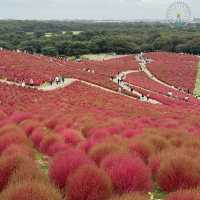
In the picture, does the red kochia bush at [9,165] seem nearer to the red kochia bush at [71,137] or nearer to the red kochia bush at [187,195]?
the red kochia bush at [187,195]

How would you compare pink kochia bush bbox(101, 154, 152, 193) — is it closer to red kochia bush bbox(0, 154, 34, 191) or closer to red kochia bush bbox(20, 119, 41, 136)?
red kochia bush bbox(0, 154, 34, 191)

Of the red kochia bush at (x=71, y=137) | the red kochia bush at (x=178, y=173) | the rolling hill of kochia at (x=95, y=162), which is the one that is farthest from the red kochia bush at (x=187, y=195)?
the red kochia bush at (x=71, y=137)

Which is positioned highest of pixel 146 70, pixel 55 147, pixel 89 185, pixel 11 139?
pixel 89 185

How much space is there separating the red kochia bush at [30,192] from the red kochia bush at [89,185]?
464 millimetres

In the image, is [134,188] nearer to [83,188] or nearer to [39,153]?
[83,188]

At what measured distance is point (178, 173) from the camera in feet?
30.1

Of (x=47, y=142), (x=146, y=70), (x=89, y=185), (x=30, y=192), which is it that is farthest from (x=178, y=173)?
(x=146, y=70)

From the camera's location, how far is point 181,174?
9.11 m

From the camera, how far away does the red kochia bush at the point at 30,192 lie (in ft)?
23.3

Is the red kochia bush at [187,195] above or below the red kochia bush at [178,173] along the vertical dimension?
above

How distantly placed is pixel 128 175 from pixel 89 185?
1.24 metres

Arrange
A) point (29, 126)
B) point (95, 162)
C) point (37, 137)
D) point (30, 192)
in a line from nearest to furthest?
1. point (30, 192)
2. point (95, 162)
3. point (37, 137)
4. point (29, 126)

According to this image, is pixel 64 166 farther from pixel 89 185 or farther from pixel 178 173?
pixel 178 173

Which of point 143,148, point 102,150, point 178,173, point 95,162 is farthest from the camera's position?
point 143,148
